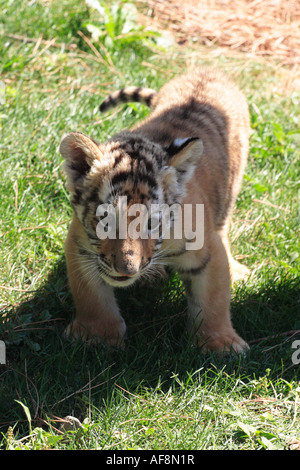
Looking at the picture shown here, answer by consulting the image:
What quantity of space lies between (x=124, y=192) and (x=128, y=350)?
3.73 feet

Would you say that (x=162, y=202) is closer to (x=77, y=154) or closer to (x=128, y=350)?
(x=77, y=154)

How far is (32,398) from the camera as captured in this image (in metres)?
3.56

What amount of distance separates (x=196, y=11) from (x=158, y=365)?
6.41 m

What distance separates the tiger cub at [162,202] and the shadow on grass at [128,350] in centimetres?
14

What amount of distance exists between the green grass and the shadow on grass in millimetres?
10

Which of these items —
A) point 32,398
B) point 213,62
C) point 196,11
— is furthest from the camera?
point 196,11

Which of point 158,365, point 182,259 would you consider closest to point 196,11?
point 182,259

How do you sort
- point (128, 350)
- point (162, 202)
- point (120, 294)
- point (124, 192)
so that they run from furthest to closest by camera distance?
point (120, 294) → point (128, 350) → point (162, 202) → point (124, 192)

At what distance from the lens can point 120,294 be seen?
4676mm

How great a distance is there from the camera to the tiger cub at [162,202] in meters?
3.58

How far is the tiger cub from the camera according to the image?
11.8ft

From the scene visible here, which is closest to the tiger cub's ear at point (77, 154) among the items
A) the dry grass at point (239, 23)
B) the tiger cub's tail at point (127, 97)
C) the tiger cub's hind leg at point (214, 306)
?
the tiger cub's hind leg at point (214, 306)

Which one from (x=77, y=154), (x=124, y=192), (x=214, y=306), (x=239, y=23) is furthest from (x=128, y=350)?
(x=239, y=23)

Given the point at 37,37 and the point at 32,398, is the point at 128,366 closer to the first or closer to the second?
the point at 32,398
